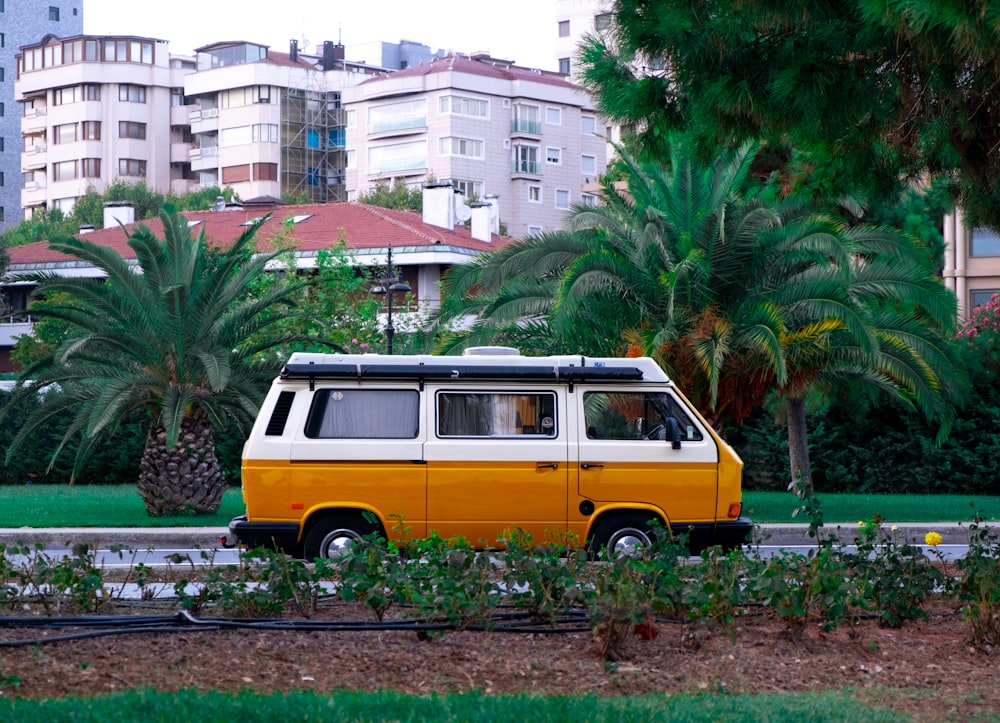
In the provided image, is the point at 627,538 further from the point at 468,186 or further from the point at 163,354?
the point at 468,186

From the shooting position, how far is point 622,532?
1291 centimetres

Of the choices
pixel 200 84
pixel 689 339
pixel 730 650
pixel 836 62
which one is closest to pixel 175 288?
pixel 689 339

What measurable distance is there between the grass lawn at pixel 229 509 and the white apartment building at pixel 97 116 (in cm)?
7790

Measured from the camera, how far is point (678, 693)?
6.64m

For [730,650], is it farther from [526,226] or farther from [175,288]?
[526,226]

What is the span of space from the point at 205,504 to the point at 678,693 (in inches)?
561

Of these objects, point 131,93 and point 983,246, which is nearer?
point 983,246

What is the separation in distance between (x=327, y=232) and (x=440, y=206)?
6.81 meters

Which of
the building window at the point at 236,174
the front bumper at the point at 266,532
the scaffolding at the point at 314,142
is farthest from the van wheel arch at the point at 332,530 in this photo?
the building window at the point at 236,174

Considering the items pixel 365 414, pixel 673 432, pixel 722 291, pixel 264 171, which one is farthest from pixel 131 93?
pixel 673 432

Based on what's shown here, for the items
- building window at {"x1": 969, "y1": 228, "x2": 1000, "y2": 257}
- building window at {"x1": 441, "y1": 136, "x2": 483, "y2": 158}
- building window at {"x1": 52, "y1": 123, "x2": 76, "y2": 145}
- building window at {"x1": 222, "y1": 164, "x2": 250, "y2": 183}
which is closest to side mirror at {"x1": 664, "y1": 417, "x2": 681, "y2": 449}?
building window at {"x1": 969, "y1": 228, "x2": 1000, "y2": 257}

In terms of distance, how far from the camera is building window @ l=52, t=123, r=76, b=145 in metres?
102

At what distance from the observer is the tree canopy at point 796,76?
9117 millimetres

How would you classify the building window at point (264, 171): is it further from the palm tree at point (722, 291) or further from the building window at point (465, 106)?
the palm tree at point (722, 291)
